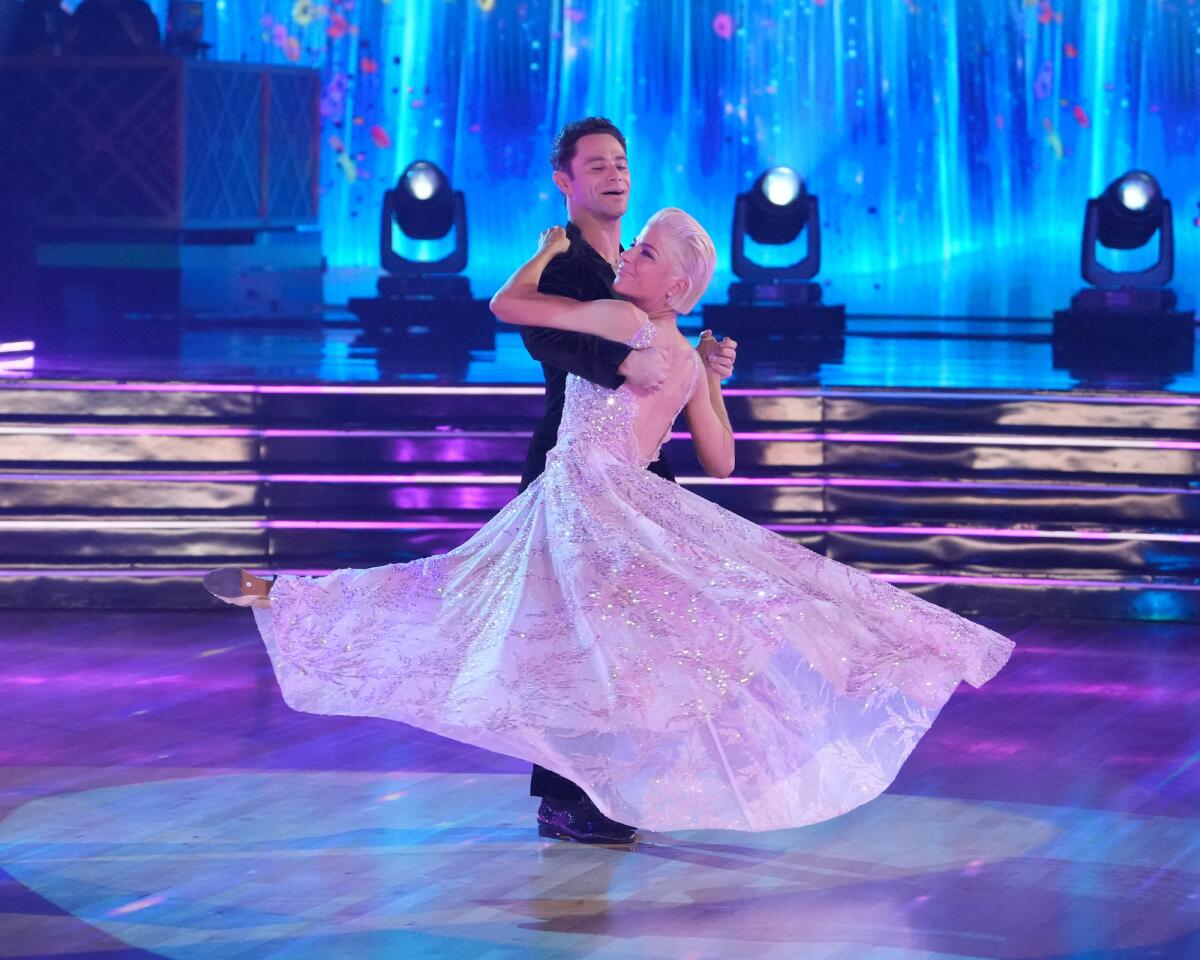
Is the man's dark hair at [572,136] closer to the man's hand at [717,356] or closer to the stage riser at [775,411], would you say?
the man's hand at [717,356]

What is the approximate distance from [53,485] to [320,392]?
870 mm

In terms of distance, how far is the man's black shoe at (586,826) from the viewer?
3.43 metres

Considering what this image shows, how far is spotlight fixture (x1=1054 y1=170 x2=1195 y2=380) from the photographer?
27.8 feet

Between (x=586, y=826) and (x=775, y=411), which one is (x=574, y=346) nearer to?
(x=586, y=826)

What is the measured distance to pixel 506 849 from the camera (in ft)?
11.2

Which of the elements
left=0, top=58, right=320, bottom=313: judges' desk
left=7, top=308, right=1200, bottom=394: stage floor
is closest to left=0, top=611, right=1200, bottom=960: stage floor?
left=7, top=308, right=1200, bottom=394: stage floor

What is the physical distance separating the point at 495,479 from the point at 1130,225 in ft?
16.1

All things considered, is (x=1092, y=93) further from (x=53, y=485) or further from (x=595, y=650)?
(x=595, y=650)

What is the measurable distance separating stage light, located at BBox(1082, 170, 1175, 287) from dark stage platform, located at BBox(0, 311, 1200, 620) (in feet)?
11.6

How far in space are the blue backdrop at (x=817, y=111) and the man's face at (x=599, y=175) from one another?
7.70m

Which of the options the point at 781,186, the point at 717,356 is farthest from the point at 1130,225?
the point at 717,356

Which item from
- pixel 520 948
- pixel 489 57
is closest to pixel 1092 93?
pixel 489 57

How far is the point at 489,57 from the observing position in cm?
1153

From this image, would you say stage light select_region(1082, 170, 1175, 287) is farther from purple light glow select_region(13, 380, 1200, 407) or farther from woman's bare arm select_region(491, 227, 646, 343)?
woman's bare arm select_region(491, 227, 646, 343)
